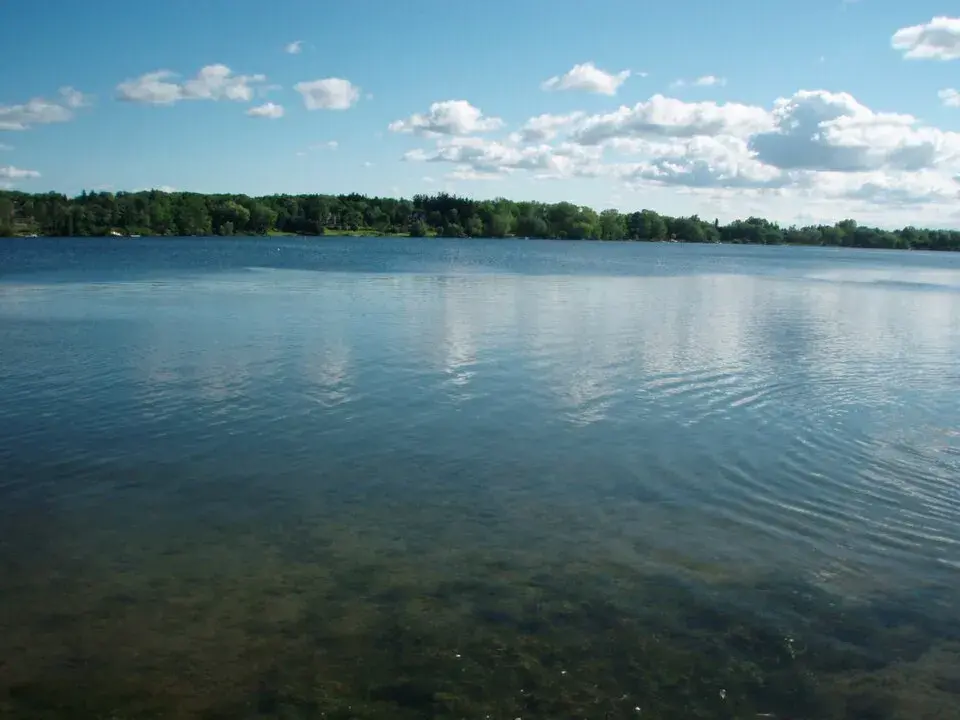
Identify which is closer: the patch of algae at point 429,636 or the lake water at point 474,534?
the patch of algae at point 429,636

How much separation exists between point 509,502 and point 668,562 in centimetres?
324

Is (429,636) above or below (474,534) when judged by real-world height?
below

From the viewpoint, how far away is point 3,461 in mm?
15625

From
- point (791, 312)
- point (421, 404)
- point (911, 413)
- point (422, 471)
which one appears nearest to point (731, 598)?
point (422, 471)

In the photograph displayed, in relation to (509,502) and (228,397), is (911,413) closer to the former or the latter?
(509,502)

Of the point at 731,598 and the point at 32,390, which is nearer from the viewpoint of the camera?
the point at 731,598

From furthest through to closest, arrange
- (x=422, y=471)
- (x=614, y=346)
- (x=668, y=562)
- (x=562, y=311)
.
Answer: (x=562, y=311) < (x=614, y=346) < (x=422, y=471) < (x=668, y=562)

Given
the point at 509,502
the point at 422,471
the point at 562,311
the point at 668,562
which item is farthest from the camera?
the point at 562,311

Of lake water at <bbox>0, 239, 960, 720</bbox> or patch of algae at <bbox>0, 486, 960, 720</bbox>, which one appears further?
lake water at <bbox>0, 239, 960, 720</bbox>

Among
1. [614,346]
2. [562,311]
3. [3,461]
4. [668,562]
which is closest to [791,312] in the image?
[562,311]

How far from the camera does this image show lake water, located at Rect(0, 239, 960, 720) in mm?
8789

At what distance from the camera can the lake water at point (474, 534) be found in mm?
8789

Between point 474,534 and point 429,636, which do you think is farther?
point 474,534

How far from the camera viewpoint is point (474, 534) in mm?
12688
